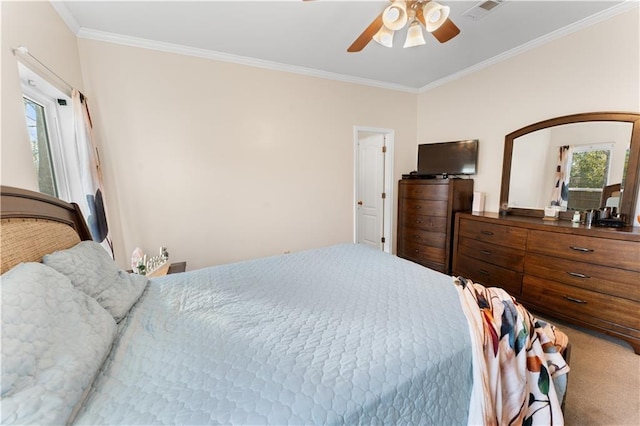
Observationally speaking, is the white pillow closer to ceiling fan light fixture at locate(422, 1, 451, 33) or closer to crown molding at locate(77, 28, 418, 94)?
ceiling fan light fixture at locate(422, 1, 451, 33)

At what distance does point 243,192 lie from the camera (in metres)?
2.99

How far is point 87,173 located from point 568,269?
13.3ft

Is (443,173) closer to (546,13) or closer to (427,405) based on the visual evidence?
(546,13)

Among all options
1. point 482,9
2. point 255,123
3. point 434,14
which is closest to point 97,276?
point 255,123

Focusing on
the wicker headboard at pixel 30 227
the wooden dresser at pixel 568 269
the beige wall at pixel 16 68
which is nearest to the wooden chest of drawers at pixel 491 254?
the wooden dresser at pixel 568 269

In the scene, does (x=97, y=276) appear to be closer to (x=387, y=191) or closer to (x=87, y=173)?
(x=87, y=173)

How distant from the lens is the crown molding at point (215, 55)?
2.31m

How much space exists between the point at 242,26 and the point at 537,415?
10.6 feet

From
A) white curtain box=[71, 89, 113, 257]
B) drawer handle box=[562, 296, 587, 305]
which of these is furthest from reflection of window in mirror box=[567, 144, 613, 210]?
white curtain box=[71, 89, 113, 257]

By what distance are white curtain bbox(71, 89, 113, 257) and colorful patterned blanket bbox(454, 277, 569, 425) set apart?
109 inches

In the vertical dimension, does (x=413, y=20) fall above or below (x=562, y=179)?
above

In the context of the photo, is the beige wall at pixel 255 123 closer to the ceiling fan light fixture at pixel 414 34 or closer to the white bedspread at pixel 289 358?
the white bedspread at pixel 289 358

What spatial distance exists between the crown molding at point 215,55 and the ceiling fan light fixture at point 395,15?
176cm

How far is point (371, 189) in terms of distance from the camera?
14.2 ft
